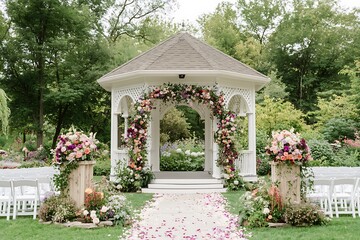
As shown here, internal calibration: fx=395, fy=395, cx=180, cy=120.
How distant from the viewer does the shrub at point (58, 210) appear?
7234mm

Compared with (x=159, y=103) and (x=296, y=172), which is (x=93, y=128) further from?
(x=296, y=172)

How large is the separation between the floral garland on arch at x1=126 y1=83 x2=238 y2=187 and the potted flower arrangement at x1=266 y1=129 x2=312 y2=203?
4.68m

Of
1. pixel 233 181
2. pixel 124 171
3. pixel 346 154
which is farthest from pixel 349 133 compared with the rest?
pixel 124 171

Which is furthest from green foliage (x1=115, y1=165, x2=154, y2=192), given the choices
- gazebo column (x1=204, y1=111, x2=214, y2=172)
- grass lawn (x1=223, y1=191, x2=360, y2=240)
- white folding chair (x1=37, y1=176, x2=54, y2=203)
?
grass lawn (x1=223, y1=191, x2=360, y2=240)

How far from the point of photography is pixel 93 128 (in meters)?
27.0

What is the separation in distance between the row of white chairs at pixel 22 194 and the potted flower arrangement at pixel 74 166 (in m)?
0.82

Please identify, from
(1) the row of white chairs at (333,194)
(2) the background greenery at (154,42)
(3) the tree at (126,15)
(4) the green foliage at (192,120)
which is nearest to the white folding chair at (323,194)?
(1) the row of white chairs at (333,194)

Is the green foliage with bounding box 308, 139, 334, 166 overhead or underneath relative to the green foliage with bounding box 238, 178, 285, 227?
overhead

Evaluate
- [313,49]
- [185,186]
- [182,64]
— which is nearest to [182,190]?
[185,186]

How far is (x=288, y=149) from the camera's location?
7105mm

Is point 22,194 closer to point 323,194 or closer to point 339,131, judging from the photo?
point 323,194

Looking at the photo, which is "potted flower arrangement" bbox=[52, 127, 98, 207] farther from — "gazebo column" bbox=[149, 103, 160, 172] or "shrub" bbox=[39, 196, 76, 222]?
"gazebo column" bbox=[149, 103, 160, 172]

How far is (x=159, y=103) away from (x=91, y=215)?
8.62 meters

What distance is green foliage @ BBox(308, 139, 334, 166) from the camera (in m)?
16.7
